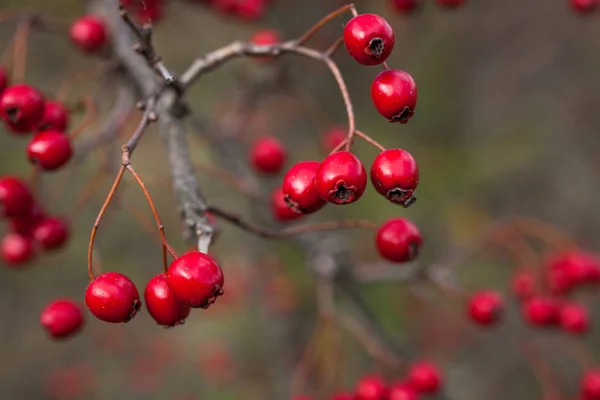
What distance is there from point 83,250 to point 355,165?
21.3ft

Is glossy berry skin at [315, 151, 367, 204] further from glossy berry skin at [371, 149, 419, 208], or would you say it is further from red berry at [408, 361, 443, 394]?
red berry at [408, 361, 443, 394]

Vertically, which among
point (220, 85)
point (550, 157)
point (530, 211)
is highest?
point (220, 85)

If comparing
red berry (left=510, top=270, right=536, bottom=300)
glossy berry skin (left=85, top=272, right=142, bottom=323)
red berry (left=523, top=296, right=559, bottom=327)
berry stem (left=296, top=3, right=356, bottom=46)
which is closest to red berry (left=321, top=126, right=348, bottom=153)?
red berry (left=510, top=270, right=536, bottom=300)

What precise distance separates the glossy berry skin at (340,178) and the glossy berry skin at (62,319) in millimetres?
1226

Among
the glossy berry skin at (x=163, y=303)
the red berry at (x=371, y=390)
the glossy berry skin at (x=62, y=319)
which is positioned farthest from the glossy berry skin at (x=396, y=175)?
the glossy berry skin at (x=62, y=319)

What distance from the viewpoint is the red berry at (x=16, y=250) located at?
8.25 ft

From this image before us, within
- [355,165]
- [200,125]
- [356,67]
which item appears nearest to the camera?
[355,165]

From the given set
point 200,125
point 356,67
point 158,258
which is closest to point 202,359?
point 158,258

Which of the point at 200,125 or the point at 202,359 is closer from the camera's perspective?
the point at 200,125

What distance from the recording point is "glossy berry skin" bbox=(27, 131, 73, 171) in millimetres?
1915

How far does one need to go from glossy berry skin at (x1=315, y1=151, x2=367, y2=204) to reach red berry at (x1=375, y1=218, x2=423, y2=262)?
1.87 feet

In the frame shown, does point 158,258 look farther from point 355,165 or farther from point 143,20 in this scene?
point 355,165

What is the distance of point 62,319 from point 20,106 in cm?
79

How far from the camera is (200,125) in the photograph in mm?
3133
